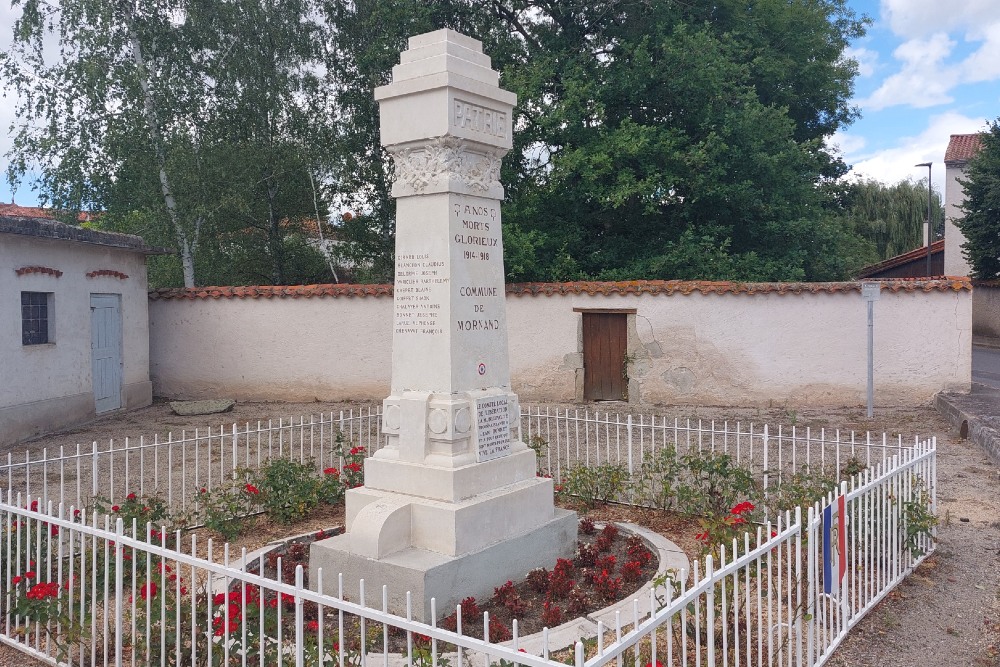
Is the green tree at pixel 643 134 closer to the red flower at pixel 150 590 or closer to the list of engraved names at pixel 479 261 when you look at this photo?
the list of engraved names at pixel 479 261

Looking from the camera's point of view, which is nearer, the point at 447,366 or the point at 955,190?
the point at 447,366

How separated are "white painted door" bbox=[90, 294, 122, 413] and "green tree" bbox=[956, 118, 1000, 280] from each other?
22.1 meters

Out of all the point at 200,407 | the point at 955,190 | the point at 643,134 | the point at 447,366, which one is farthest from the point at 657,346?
the point at 955,190

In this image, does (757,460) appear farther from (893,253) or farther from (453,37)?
(893,253)

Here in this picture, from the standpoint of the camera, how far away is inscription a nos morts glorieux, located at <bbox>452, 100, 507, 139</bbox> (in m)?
4.88

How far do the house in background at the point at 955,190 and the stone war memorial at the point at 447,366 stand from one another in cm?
2989

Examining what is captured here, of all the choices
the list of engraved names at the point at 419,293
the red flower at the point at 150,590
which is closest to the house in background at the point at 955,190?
the list of engraved names at the point at 419,293

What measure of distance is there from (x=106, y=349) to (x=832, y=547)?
12.0 m

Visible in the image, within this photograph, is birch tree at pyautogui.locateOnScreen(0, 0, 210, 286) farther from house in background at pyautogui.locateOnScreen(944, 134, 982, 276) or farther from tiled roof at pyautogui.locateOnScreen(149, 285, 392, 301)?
house in background at pyautogui.locateOnScreen(944, 134, 982, 276)

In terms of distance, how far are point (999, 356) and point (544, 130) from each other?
13.2m

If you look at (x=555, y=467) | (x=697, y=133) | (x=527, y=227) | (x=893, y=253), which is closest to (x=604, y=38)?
(x=697, y=133)

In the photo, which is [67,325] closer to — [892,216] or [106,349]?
[106,349]

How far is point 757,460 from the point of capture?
8.55 metres

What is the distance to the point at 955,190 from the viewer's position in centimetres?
3134
